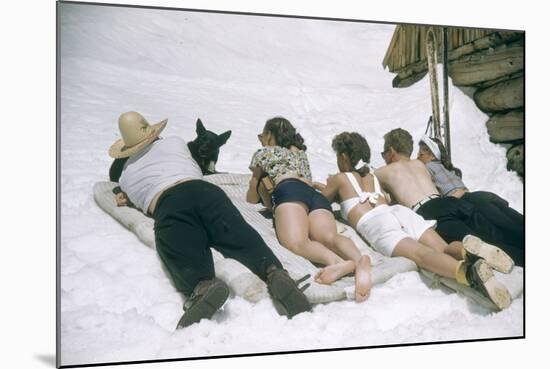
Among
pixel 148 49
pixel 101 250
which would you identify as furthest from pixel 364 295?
pixel 148 49

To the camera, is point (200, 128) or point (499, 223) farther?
point (499, 223)

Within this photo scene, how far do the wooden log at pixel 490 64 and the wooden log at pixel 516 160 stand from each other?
56cm

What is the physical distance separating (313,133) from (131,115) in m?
1.22

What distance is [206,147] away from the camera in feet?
15.9

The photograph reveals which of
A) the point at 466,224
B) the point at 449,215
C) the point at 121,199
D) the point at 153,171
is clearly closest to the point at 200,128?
the point at 153,171

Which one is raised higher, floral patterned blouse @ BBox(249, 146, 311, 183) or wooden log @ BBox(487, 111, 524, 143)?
wooden log @ BBox(487, 111, 524, 143)

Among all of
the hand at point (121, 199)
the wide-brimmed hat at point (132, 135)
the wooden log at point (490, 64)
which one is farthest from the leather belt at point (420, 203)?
the hand at point (121, 199)

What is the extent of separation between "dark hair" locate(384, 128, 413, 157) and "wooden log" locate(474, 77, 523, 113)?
0.69 metres

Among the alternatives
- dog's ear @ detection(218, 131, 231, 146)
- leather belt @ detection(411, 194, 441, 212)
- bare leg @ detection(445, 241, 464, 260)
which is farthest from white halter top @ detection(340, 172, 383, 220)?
dog's ear @ detection(218, 131, 231, 146)

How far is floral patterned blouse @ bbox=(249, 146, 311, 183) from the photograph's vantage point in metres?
4.95

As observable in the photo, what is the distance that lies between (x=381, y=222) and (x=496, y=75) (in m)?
1.51

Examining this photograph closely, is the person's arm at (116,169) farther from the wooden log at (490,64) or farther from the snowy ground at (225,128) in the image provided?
the wooden log at (490,64)

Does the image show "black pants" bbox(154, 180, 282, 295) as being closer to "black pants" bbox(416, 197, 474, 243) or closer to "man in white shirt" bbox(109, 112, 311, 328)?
"man in white shirt" bbox(109, 112, 311, 328)

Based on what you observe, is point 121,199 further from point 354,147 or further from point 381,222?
point 381,222
